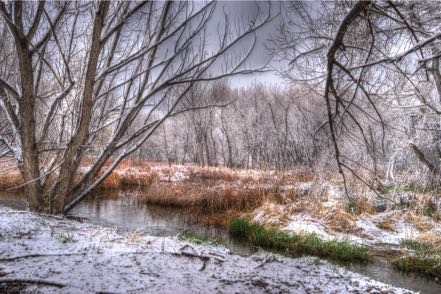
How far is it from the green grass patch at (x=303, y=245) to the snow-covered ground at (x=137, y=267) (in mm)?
2260

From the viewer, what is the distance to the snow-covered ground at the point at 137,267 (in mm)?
2576

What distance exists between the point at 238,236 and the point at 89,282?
544cm

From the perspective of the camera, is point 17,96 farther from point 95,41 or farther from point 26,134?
point 95,41

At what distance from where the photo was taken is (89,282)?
250cm

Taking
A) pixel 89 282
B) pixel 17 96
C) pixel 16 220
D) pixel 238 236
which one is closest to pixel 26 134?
pixel 17 96

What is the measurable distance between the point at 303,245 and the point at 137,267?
4561 mm

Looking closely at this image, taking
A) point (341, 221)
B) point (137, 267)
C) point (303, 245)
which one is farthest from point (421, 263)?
point (137, 267)

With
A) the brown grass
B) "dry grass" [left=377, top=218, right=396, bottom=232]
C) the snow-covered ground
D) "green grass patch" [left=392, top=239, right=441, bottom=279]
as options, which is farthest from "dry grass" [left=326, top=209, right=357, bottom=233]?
the brown grass

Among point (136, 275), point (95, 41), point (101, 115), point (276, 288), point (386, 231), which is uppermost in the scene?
point (95, 41)

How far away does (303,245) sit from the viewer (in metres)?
6.67

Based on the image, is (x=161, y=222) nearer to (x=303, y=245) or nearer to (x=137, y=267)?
(x=303, y=245)

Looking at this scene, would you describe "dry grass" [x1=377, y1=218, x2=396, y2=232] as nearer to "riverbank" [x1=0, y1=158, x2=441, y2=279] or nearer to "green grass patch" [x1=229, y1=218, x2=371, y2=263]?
"riverbank" [x1=0, y1=158, x2=441, y2=279]

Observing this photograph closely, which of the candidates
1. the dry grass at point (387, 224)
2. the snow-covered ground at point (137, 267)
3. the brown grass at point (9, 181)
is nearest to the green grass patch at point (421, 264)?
the dry grass at point (387, 224)

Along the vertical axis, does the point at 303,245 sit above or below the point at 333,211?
below
